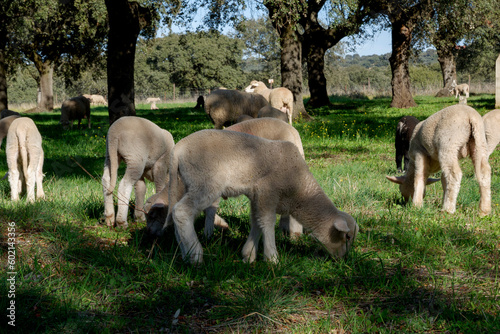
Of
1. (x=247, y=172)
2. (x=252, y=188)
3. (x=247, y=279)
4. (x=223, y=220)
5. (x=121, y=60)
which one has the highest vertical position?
(x=121, y=60)

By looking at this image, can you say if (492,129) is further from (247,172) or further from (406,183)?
(247,172)

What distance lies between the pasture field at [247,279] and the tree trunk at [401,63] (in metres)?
18.3

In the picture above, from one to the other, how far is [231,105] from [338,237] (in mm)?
8728

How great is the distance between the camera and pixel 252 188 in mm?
3820

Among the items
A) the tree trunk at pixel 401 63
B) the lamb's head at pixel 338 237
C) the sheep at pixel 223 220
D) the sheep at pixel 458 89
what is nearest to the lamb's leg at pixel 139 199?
the sheep at pixel 223 220

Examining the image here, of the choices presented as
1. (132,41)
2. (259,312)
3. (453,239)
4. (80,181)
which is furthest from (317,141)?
(259,312)

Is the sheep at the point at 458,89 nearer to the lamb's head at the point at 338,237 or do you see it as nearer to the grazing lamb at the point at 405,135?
the grazing lamb at the point at 405,135

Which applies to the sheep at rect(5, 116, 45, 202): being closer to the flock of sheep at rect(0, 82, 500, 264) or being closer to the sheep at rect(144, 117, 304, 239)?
the flock of sheep at rect(0, 82, 500, 264)

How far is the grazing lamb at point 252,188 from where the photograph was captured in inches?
148

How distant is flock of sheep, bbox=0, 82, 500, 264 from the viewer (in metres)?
3.79

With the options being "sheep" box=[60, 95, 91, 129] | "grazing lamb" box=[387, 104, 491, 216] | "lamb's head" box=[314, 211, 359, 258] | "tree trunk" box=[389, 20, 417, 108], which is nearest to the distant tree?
"tree trunk" box=[389, 20, 417, 108]

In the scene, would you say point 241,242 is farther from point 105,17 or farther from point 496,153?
point 105,17

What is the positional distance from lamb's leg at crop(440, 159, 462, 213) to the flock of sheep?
0.04ft

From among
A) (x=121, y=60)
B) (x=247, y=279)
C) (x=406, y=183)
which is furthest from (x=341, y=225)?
(x=121, y=60)
